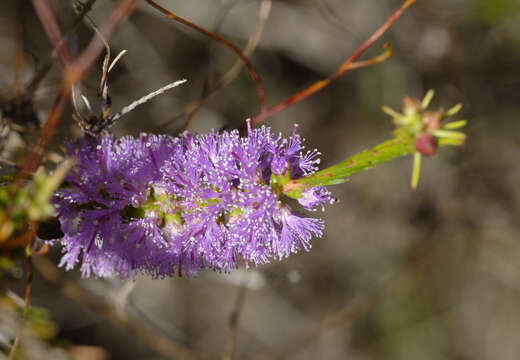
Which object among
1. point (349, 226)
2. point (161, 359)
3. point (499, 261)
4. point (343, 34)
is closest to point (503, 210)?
point (499, 261)

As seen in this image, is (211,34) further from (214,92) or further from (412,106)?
(412,106)

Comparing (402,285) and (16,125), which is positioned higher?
(402,285)

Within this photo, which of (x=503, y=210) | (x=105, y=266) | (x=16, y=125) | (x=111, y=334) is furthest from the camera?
(x=503, y=210)

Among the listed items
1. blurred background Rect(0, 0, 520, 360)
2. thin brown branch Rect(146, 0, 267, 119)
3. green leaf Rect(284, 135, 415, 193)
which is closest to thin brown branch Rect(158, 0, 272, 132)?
thin brown branch Rect(146, 0, 267, 119)

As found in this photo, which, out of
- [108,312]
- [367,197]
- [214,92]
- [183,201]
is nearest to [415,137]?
[183,201]

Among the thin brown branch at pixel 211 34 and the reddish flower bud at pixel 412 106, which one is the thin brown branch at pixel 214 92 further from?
the reddish flower bud at pixel 412 106

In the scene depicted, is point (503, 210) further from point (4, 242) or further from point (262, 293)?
point (4, 242)

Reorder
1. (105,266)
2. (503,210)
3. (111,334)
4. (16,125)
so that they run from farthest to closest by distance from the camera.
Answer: (503,210), (111,334), (16,125), (105,266)

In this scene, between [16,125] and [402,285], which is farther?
[402,285]
